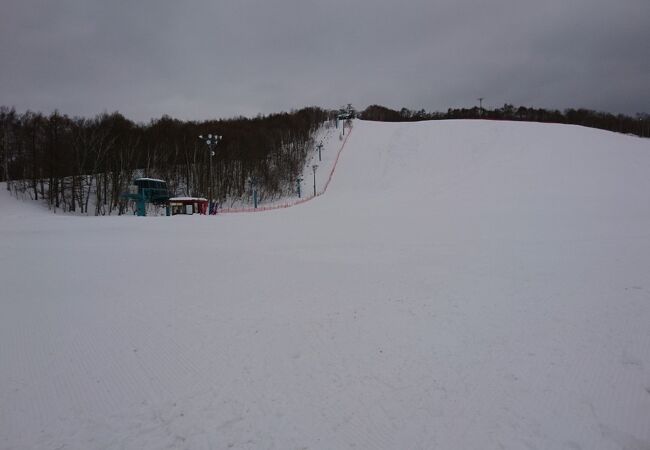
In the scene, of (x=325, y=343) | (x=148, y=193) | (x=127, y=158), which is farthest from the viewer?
(x=127, y=158)

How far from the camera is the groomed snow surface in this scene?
3.31m

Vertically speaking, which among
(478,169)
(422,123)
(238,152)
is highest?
(422,123)

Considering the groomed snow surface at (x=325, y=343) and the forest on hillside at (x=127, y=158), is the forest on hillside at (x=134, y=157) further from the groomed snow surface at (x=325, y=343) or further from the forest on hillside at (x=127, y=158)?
the groomed snow surface at (x=325, y=343)

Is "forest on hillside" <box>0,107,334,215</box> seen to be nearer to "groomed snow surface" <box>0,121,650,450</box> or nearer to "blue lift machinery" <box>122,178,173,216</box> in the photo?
"blue lift machinery" <box>122,178,173,216</box>

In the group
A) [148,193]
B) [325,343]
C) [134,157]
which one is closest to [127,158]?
[134,157]

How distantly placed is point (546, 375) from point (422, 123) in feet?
197

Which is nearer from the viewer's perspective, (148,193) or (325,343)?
(325,343)

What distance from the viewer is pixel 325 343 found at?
490 centimetres

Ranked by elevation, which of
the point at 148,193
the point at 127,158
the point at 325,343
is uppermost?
the point at 127,158

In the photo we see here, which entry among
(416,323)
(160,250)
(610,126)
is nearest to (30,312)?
(160,250)

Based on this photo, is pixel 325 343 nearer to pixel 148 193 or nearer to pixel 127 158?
pixel 148 193

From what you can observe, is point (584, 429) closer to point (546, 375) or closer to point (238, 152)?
point (546, 375)

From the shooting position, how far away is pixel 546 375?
4.16m

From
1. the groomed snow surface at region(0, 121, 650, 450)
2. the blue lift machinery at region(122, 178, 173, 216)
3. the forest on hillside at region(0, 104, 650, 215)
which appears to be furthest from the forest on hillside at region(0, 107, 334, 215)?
the groomed snow surface at region(0, 121, 650, 450)
